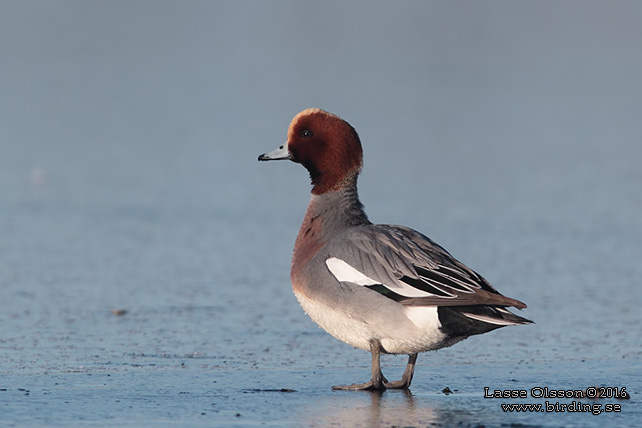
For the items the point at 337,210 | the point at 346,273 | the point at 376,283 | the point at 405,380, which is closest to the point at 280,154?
the point at 337,210

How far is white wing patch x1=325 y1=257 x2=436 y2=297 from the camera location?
16.8 feet

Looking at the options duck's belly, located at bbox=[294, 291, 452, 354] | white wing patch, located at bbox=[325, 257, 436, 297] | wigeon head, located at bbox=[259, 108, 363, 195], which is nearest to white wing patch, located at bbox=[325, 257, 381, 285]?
white wing patch, located at bbox=[325, 257, 436, 297]

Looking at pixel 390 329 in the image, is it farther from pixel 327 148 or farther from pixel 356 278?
pixel 327 148

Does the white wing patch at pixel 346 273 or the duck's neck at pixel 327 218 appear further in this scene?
the duck's neck at pixel 327 218

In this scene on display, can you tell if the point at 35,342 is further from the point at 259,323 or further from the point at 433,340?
the point at 433,340

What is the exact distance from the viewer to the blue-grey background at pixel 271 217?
17.6ft

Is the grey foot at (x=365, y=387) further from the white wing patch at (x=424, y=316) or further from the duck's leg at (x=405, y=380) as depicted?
the white wing patch at (x=424, y=316)

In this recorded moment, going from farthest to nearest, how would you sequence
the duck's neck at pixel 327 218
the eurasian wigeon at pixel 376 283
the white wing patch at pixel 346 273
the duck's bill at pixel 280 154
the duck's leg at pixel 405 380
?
1. the duck's bill at pixel 280 154
2. the duck's neck at pixel 327 218
3. the duck's leg at pixel 405 380
4. the white wing patch at pixel 346 273
5. the eurasian wigeon at pixel 376 283

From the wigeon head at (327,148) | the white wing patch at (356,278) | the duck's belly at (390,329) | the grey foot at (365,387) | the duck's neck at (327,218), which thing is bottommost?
the grey foot at (365,387)

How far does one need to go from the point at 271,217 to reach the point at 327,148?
14.1ft

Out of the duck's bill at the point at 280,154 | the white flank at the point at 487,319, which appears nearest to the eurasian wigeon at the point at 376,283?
the white flank at the point at 487,319

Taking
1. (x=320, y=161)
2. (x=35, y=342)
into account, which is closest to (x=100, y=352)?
(x=35, y=342)

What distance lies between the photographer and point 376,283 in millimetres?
5230

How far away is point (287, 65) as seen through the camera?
1870 cm
